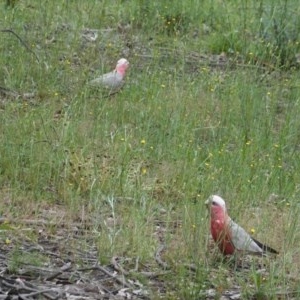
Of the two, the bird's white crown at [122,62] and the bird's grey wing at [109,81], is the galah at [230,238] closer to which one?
the bird's grey wing at [109,81]

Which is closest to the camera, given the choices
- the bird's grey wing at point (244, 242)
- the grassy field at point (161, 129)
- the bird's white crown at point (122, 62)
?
the bird's grey wing at point (244, 242)

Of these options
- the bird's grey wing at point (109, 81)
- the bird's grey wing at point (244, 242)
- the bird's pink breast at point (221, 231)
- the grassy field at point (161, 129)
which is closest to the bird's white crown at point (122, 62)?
the grassy field at point (161, 129)

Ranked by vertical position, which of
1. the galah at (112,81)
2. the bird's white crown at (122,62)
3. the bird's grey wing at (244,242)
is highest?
the bird's white crown at (122,62)

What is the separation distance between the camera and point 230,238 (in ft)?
18.8

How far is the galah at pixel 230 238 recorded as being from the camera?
5.70 meters

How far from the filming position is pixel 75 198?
6438mm

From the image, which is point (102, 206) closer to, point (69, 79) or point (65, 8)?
point (69, 79)

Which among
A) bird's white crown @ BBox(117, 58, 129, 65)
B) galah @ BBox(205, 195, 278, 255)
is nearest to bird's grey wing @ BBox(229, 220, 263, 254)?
galah @ BBox(205, 195, 278, 255)

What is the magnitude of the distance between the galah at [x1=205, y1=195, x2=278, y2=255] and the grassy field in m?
0.07

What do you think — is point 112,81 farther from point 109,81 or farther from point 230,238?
point 230,238

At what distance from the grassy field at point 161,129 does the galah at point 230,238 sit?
0.25ft

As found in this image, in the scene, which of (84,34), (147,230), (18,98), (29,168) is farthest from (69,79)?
(147,230)

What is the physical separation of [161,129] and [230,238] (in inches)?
87.9

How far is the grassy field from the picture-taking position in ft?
19.3
